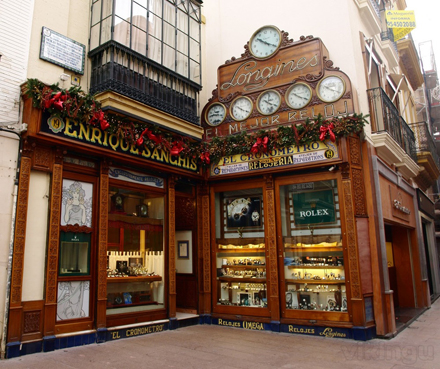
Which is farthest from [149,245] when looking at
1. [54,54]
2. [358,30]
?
[358,30]

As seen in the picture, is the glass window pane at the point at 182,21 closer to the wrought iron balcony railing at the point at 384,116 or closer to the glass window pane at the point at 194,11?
the glass window pane at the point at 194,11

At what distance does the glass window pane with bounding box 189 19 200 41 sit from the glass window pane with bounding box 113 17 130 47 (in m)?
2.39

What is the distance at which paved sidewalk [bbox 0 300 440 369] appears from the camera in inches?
235

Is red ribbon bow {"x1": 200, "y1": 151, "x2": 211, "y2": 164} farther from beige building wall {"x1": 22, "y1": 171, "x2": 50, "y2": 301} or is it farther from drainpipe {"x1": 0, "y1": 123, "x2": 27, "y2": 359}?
drainpipe {"x1": 0, "y1": 123, "x2": 27, "y2": 359}

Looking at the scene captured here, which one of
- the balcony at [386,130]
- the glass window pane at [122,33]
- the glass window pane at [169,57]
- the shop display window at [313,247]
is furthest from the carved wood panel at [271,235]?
the glass window pane at [122,33]

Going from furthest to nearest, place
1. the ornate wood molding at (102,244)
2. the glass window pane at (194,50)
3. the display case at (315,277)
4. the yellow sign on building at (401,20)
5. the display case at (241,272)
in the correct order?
the yellow sign on building at (401,20) → the glass window pane at (194,50) → the display case at (241,272) → the display case at (315,277) → the ornate wood molding at (102,244)

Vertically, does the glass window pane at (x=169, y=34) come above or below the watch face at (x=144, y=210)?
above

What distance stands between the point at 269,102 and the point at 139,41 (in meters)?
3.57

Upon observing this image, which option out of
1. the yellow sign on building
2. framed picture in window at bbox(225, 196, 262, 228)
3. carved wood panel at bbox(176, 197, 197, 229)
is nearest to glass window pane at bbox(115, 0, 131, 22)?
carved wood panel at bbox(176, 197, 197, 229)

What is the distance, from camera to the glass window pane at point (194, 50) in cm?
1027

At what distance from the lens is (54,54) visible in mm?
7559

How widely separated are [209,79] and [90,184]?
5.71 metres

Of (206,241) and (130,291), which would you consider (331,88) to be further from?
(130,291)

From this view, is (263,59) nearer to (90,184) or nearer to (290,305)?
(90,184)
